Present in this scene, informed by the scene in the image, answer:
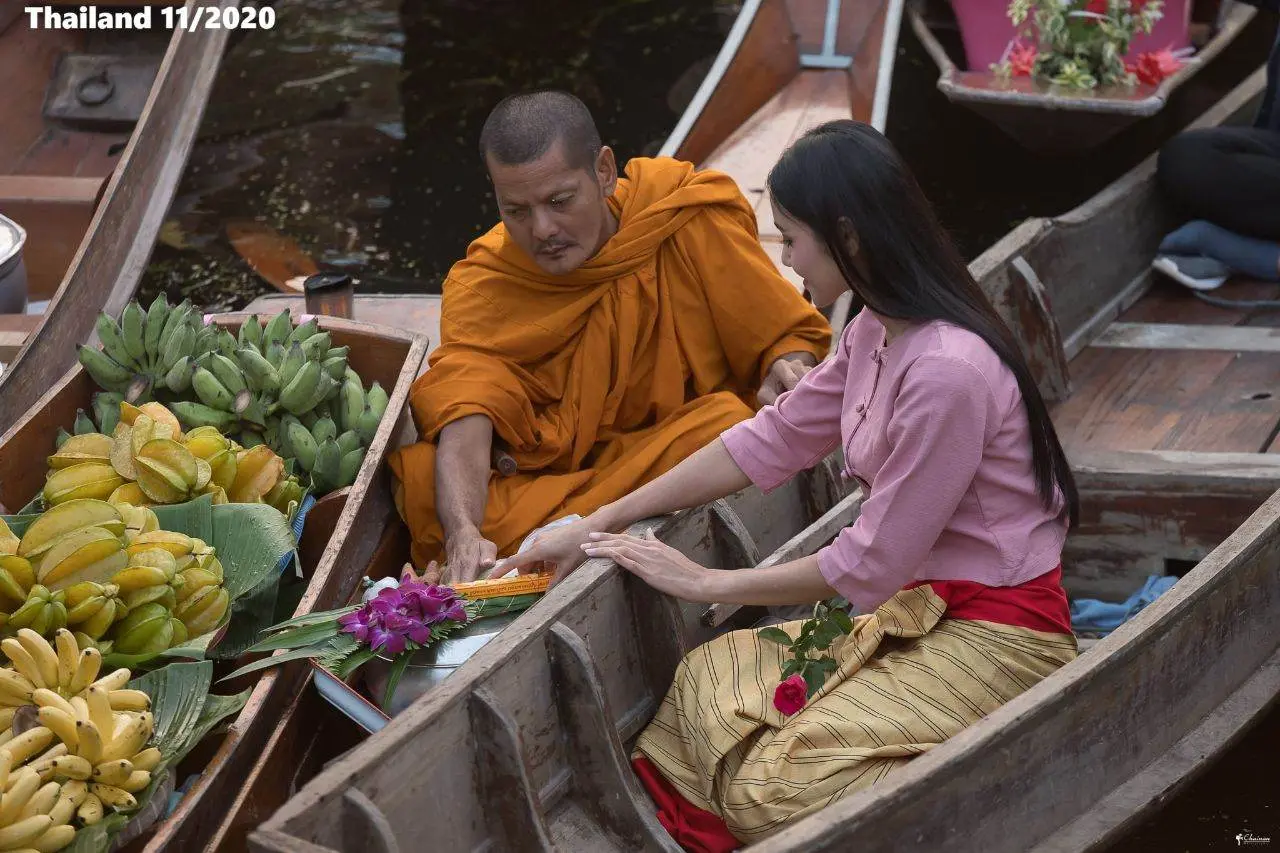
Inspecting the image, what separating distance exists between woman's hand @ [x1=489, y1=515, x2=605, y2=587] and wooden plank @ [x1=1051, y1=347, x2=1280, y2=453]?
4.92 ft

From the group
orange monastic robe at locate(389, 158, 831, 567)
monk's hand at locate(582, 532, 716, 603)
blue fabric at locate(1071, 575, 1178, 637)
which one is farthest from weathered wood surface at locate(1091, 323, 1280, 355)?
monk's hand at locate(582, 532, 716, 603)

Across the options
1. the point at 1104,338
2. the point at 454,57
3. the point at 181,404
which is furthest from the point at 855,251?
the point at 454,57

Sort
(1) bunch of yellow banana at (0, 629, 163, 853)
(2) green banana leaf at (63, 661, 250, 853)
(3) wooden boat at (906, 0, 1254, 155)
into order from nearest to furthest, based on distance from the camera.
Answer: (1) bunch of yellow banana at (0, 629, 163, 853) → (2) green banana leaf at (63, 661, 250, 853) → (3) wooden boat at (906, 0, 1254, 155)

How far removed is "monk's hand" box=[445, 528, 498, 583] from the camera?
9.98 feet

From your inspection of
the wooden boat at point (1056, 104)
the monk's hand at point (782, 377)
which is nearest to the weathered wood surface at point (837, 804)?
the monk's hand at point (782, 377)

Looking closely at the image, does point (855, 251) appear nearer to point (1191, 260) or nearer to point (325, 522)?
point (325, 522)

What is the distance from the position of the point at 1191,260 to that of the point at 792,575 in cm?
283

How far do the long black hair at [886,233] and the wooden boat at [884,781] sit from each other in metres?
0.47

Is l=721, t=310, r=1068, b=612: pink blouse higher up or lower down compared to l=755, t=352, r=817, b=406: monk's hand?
higher up

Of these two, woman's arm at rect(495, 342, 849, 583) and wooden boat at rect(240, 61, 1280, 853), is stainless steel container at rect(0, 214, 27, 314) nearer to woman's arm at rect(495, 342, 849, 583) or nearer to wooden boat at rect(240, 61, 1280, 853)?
wooden boat at rect(240, 61, 1280, 853)

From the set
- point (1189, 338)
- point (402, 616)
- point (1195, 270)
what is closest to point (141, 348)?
point (402, 616)

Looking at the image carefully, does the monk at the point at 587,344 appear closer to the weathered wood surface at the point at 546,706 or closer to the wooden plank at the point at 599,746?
the weathered wood surface at the point at 546,706

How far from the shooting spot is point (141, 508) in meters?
2.79

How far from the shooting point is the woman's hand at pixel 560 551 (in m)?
2.72
